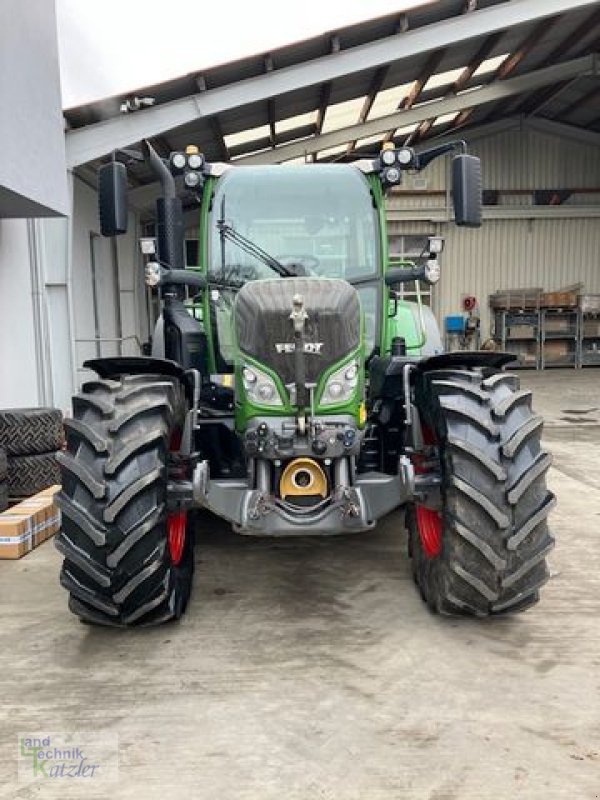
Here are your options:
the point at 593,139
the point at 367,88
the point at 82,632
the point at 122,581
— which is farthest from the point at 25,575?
the point at 593,139

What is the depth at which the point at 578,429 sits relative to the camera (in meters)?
8.96

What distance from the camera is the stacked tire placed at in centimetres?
533

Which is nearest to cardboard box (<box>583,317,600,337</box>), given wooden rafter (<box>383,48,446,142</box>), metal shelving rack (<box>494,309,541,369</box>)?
metal shelving rack (<box>494,309,541,369</box>)

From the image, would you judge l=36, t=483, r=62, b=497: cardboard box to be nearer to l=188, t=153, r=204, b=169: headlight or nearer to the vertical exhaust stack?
the vertical exhaust stack

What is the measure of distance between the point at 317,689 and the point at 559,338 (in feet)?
54.9

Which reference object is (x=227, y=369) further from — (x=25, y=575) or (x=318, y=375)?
(x=25, y=575)

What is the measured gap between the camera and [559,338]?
17.6 m

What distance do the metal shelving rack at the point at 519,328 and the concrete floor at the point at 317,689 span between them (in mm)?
14315

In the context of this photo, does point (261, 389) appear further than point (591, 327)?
No

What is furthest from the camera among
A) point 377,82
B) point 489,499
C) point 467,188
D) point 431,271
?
point 377,82

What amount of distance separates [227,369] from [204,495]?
123cm

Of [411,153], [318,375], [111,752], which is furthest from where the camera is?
[411,153]

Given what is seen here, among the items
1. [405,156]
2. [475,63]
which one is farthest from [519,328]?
[405,156]

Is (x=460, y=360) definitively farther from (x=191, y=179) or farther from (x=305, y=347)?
(x=191, y=179)
